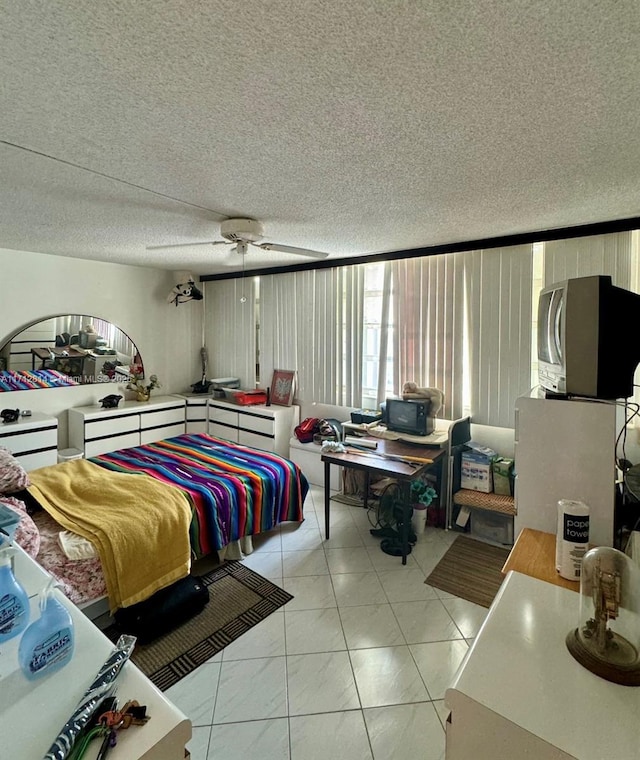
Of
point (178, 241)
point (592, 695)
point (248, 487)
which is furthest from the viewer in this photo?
point (178, 241)

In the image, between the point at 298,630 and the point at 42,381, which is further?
the point at 42,381

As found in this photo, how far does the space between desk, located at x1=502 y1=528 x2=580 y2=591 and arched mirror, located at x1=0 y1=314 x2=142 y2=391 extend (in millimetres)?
4392

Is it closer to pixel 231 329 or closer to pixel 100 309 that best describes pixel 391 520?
pixel 231 329

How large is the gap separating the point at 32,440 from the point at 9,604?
3.01 metres

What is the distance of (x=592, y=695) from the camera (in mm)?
894

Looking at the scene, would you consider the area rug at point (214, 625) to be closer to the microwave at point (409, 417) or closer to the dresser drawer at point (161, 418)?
the microwave at point (409, 417)

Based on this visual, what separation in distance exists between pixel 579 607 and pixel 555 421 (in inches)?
27.1

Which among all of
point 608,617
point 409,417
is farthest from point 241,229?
point 608,617

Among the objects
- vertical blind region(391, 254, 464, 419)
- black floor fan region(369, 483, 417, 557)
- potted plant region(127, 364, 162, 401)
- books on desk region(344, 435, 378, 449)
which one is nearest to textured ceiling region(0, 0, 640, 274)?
vertical blind region(391, 254, 464, 419)

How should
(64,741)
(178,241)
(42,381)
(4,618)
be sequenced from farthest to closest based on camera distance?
(42,381), (178,241), (4,618), (64,741)

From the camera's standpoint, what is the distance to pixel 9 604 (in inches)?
41.7

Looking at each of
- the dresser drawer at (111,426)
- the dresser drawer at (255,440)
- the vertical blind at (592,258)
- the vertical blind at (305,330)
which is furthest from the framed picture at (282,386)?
the vertical blind at (592,258)

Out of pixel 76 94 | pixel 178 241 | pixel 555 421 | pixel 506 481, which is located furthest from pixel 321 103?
pixel 506 481

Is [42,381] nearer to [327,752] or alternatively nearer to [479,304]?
[327,752]
